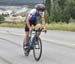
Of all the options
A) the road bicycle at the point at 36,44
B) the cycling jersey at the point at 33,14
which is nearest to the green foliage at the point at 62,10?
the cycling jersey at the point at 33,14

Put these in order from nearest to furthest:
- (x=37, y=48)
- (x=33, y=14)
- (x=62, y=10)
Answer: (x=37, y=48) → (x=33, y=14) → (x=62, y=10)

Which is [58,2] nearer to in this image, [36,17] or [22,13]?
[22,13]

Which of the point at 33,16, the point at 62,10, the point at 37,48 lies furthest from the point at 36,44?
the point at 62,10

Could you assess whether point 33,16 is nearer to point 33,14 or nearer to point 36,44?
point 33,14

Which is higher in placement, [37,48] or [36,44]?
[36,44]

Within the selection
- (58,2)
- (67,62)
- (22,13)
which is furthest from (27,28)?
(22,13)

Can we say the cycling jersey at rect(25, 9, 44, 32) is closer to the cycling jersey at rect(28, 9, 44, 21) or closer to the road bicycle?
the cycling jersey at rect(28, 9, 44, 21)

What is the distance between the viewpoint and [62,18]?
174 feet

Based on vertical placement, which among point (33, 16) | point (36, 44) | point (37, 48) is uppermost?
point (33, 16)

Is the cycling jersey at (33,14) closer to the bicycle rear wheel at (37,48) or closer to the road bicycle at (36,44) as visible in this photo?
the road bicycle at (36,44)

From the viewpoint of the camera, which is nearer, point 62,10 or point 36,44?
point 36,44

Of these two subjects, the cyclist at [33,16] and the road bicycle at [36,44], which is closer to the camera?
the cyclist at [33,16]

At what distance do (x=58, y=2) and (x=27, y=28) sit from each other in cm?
4643

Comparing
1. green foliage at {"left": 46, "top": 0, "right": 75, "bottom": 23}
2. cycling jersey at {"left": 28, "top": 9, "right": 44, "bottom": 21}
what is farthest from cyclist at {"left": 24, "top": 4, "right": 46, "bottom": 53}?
green foliage at {"left": 46, "top": 0, "right": 75, "bottom": 23}
